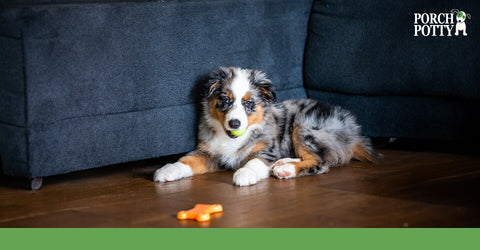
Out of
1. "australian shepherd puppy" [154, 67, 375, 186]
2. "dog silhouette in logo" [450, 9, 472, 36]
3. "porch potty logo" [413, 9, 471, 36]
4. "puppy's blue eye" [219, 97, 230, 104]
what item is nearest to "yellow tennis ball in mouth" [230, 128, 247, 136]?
"australian shepherd puppy" [154, 67, 375, 186]

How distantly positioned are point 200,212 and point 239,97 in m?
1.08

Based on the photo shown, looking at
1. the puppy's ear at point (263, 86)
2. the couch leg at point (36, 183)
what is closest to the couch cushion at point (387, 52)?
the puppy's ear at point (263, 86)

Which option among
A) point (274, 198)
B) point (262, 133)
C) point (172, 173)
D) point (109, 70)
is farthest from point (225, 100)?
point (274, 198)

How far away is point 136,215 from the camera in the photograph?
2701 mm

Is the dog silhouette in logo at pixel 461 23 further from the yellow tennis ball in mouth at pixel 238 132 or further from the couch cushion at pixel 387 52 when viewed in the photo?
the yellow tennis ball in mouth at pixel 238 132

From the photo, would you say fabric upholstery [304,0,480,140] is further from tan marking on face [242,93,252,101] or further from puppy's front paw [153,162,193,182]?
puppy's front paw [153,162,193,182]

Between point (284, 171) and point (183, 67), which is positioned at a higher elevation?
point (183, 67)

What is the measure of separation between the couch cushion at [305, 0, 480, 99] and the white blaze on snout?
2.79ft

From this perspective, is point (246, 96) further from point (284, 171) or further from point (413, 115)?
point (413, 115)

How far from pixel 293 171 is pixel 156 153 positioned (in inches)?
33.0

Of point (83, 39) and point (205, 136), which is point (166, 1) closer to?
point (83, 39)

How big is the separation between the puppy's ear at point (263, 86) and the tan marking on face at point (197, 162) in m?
0.51

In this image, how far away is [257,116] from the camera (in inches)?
143

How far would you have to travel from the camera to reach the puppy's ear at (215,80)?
142 inches
